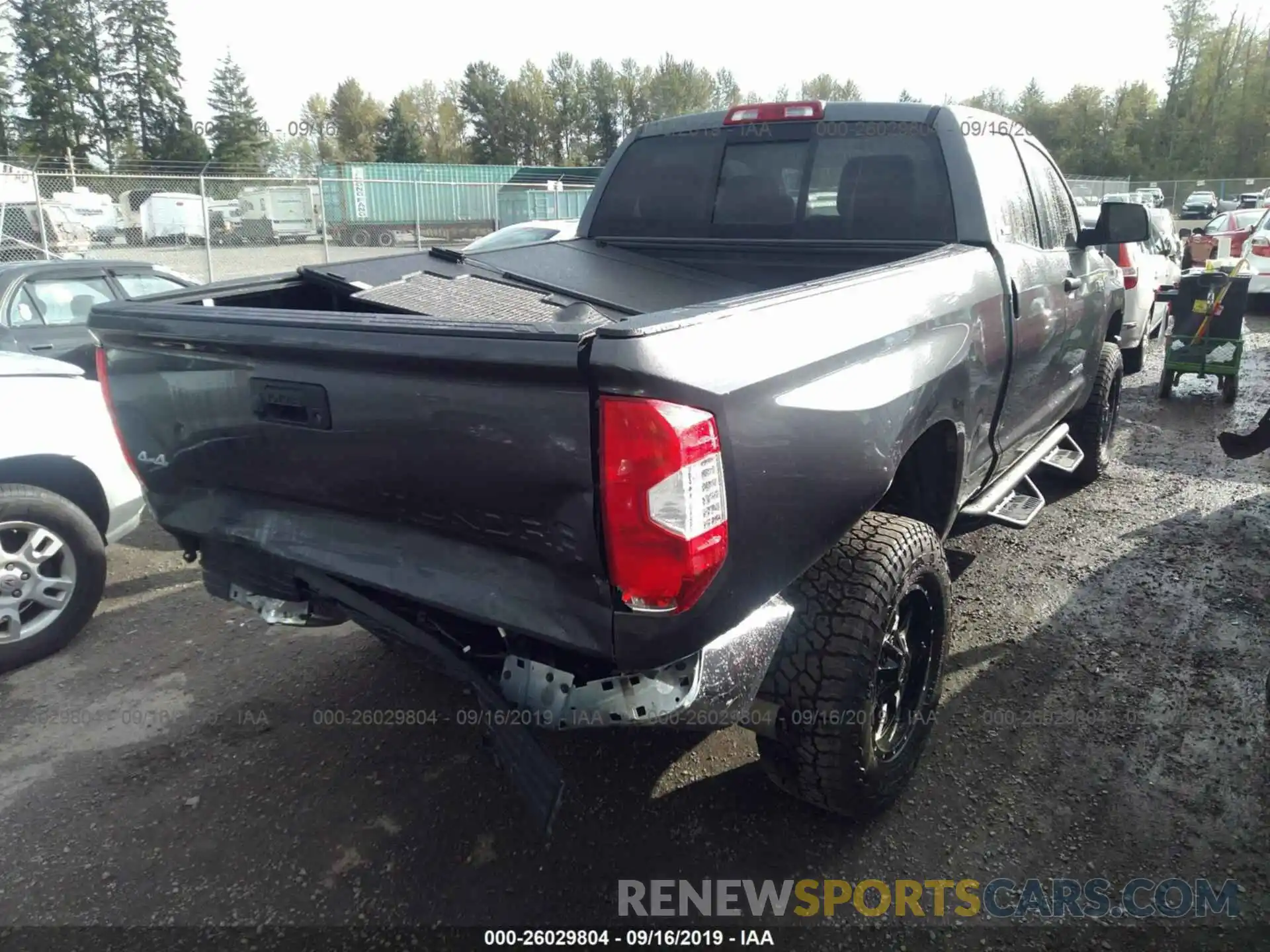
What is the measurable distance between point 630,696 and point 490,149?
253ft

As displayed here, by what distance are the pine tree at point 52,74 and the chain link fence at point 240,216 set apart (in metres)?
27.9

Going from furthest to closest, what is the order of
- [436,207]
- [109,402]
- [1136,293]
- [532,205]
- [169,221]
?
[532,205]
[436,207]
[169,221]
[1136,293]
[109,402]

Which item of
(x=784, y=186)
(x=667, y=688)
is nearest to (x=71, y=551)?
(x=667, y=688)

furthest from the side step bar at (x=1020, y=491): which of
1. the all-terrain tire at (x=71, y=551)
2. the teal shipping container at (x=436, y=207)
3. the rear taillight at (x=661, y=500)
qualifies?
the teal shipping container at (x=436, y=207)

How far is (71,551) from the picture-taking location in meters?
3.89

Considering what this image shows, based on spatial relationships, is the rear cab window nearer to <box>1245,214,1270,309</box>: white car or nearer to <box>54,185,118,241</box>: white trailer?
<box>1245,214,1270,309</box>: white car

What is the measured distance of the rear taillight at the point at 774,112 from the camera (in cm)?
396

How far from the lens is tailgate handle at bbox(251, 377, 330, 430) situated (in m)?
2.19

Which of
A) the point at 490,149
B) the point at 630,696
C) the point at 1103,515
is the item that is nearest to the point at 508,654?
the point at 630,696

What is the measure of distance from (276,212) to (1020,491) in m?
18.8

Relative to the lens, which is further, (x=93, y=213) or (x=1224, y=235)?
(x=93, y=213)

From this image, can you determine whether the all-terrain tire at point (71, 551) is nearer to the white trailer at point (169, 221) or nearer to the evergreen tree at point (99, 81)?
the white trailer at point (169, 221)

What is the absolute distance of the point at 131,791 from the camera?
2.99 meters

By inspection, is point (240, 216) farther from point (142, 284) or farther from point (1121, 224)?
point (1121, 224)
